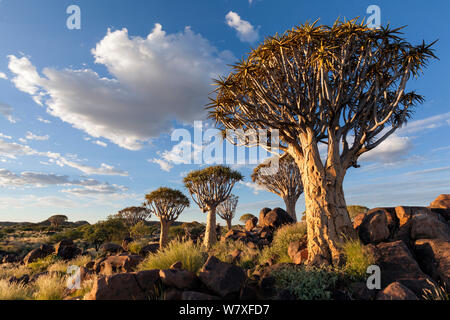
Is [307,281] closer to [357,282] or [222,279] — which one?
[357,282]

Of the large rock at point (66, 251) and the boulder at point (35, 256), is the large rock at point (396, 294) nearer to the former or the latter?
the large rock at point (66, 251)

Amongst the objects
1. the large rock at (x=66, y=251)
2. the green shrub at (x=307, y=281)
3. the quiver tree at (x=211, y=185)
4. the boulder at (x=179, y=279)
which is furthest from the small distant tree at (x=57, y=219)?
the green shrub at (x=307, y=281)

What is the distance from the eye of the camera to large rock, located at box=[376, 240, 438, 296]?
5.88 meters

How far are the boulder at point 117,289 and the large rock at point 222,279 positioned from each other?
156cm

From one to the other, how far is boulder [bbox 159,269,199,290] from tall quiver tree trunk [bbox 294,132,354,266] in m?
4.04

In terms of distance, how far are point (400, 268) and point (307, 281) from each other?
279 centimetres

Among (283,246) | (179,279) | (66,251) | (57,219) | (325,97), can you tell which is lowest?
(57,219)

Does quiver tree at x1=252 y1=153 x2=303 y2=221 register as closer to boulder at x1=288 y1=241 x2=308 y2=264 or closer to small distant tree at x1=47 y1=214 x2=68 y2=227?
boulder at x1=288 y1=241 x2=308 y2=264

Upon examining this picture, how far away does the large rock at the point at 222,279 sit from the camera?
5.20 meters

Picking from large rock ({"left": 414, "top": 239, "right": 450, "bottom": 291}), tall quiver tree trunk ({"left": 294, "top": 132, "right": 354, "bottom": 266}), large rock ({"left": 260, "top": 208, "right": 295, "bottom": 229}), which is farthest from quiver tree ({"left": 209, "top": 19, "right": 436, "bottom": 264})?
large rock ({"left": 260, "top": 208, "right": 295, "bottom": 229})

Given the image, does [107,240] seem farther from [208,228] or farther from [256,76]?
[256,76]

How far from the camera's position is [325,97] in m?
8.38

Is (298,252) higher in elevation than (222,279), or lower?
lower

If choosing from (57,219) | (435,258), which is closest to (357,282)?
(435,258)
